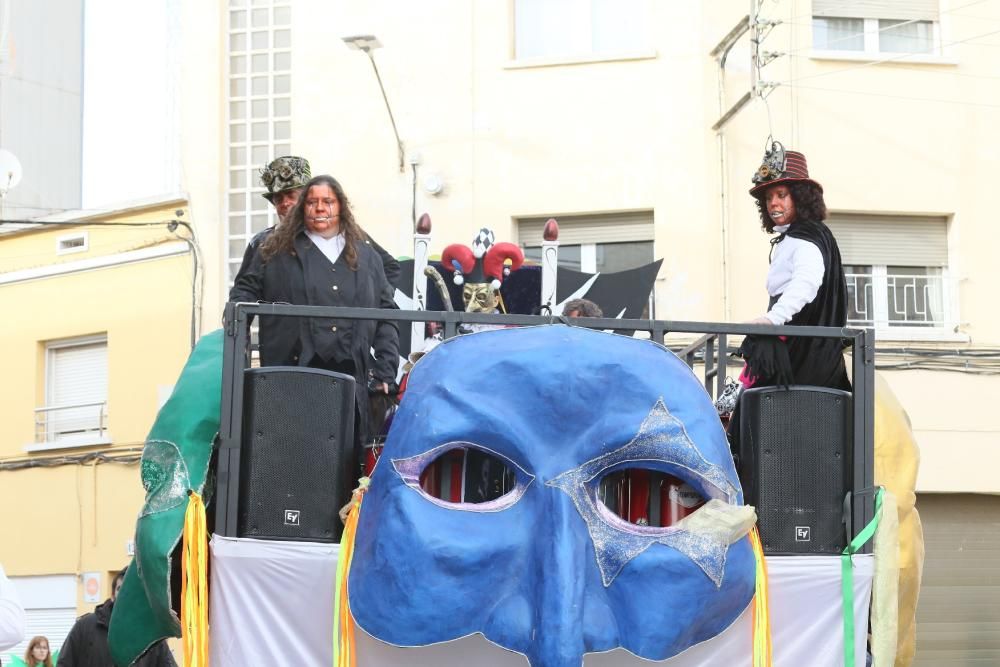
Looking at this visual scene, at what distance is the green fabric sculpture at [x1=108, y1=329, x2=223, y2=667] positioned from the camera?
20.3 ft

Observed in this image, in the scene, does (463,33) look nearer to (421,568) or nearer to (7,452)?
(7,452)

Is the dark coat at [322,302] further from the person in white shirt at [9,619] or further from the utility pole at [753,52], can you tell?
the utility pole at [753,52]

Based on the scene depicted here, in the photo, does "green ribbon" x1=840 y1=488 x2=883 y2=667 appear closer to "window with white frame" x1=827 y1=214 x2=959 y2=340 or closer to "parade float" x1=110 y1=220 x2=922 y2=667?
"parade float" x1=110 y1=220 x2=922 y2=667

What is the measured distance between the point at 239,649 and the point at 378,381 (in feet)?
4.39

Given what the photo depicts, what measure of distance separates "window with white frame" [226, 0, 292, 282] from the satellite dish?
2.92 meters

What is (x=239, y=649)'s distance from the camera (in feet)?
19.7

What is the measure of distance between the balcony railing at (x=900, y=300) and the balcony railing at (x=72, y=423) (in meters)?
7.91

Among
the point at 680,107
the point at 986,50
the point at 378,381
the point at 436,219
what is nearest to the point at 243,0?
the point at 436,219

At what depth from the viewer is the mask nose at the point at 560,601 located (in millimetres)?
5203

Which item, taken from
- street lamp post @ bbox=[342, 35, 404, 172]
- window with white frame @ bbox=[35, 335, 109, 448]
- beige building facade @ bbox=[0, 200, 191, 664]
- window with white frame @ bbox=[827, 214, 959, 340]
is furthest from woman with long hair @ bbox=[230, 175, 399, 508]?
window with white frame @ bbox=[35, 335, 109, 448]

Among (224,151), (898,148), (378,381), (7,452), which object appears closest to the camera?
(378,381)

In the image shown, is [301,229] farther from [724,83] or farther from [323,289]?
[724,83]

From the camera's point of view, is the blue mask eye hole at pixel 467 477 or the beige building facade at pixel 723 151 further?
the beige building facade at pixel 723 151

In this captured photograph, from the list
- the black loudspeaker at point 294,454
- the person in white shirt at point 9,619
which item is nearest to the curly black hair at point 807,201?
the black loudspeaker at point 294,454
